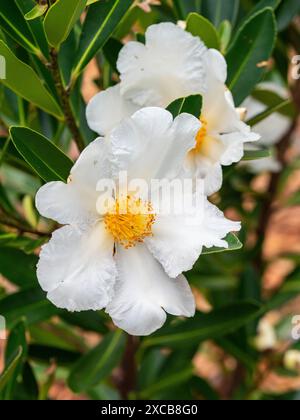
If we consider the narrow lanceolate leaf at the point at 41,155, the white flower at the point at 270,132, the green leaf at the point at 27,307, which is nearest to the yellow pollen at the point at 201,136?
the narrow lanceolate leaf at the point at 41,155

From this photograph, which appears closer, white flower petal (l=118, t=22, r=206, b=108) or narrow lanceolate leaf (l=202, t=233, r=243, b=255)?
narrow lanceolate leaf (l=202, t=233, r=243, b=255)

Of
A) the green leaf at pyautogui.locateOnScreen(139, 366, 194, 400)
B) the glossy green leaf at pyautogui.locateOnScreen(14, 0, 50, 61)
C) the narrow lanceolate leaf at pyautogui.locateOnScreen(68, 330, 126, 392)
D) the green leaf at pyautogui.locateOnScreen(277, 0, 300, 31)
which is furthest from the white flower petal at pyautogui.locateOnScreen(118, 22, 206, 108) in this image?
the green leaf at pyautogui.locateOnScreen(139, 366, 194, 400)

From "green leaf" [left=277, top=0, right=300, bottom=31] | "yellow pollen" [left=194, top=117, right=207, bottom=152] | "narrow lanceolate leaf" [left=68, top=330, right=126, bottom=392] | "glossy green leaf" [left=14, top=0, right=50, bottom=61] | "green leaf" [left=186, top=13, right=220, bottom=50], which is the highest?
"glossy green leaf" [left=14, top=0, right=50, bottom=61]

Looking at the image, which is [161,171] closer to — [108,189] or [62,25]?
[108,189]

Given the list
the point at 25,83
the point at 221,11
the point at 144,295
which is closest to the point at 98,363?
the point at 144,295

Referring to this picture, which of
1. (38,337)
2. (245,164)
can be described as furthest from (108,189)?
(245,164)

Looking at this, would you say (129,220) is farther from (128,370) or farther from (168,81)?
(128,370)

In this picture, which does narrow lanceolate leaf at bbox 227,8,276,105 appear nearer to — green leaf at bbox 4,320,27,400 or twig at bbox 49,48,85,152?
twig at bbox 49,48,85,152
